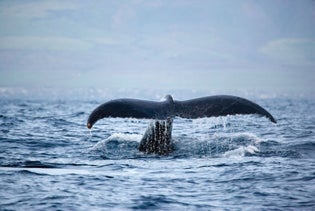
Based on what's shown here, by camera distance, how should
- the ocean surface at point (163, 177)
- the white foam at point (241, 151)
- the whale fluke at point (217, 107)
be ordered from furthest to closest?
the white foam at point (241, 151) < the whale fluke at point (217, 107) < the ocean surface at point (163, 177)

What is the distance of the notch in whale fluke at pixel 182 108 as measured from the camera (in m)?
8.64

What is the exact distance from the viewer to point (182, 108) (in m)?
9.39

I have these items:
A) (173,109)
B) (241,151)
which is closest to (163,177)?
(173,109)

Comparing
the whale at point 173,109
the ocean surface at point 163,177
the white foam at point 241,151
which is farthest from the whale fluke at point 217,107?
the white foam at point 241,151

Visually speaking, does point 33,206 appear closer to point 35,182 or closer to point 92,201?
point 92,201

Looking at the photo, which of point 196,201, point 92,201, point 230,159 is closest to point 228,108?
point 230,159

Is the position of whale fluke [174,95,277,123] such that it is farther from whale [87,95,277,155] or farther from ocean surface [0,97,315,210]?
ocean surface [0,97,315,210]

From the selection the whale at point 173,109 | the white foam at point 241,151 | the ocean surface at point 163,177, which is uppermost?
the whale at point 173,109

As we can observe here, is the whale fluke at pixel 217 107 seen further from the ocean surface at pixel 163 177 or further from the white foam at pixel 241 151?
the white foam at pixel 241 151

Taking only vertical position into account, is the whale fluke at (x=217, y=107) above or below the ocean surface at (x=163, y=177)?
above

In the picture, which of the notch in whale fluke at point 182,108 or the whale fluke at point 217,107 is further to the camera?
the whale fluke at point 217,107

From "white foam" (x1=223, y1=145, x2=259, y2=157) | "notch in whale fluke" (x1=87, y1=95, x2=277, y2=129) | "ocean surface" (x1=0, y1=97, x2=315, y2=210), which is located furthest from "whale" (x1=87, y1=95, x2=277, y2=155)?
"white foam" (x1=223, y1=145, x2=259, y2=157)

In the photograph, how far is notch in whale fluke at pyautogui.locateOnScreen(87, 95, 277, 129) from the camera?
28.3 ft

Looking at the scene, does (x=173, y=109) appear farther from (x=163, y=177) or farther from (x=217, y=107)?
(x=163, y=177)
